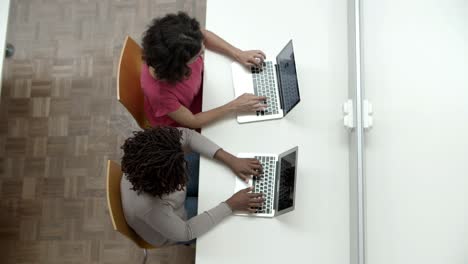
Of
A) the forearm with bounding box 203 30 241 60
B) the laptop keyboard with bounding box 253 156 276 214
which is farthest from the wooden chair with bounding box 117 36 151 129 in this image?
the laptop keyboard with bounding box 253 156 276 214

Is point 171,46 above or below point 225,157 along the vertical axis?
above

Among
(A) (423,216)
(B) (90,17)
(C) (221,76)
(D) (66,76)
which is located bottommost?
(A) (423,216)

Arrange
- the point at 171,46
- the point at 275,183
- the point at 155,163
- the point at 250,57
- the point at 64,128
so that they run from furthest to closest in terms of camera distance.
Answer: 1. the point at 64,128
2. the point at 250,57
3. the point at 275,183
4. the point at 171,46
5. the point at 155,163

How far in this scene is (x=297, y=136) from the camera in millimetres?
1486

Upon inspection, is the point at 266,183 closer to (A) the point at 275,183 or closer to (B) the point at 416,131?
(A) the point at 275,183

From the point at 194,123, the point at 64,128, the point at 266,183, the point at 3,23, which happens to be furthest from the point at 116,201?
the point at 64,128

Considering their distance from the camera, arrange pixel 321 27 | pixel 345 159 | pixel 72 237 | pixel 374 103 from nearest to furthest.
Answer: pixel 374 103, pixel 345 159, pixel 321 27, pixel 72 237

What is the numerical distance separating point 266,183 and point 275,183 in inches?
1.2

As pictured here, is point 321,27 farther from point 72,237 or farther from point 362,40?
point 72,237

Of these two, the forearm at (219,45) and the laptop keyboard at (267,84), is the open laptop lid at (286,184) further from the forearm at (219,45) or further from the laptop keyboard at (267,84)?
the forearm at (219,45)

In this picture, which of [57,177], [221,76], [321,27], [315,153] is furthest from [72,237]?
[321,27]

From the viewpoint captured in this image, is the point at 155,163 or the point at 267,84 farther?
the point at 267,84

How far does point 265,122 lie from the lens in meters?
1.50

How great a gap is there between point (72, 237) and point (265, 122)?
1142 millimetres
